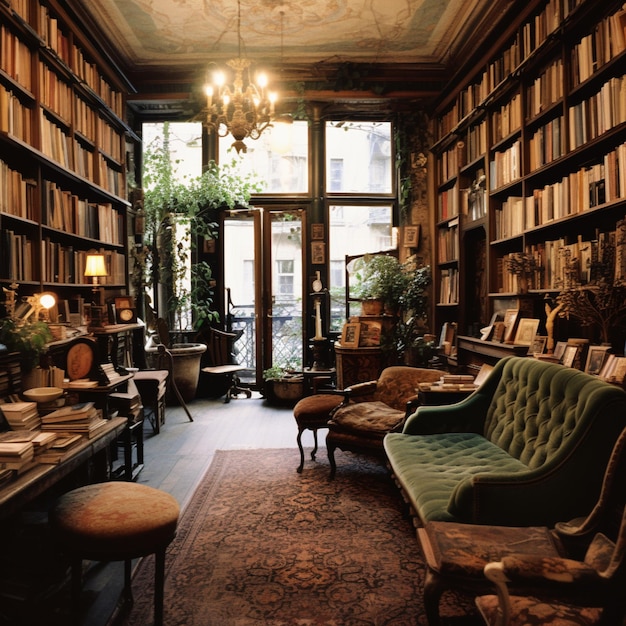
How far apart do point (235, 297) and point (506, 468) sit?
198 inches

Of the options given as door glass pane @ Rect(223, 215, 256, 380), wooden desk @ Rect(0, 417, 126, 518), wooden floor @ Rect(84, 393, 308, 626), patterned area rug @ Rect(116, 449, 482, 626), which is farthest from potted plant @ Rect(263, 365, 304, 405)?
wooden desk @ Rect(0, 417, 126, 518)

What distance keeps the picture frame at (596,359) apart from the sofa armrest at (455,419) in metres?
0.70

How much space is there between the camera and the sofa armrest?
3.34m

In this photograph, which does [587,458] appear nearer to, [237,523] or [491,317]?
[237,523]

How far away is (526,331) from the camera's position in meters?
3.69

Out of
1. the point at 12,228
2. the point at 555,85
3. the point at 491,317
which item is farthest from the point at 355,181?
the point at 12,228

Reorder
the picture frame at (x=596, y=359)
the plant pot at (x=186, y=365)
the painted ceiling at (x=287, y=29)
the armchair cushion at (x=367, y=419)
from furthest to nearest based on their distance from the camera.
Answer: the plant pot at (x=186, y=365) → the painted ceiling at (x=287, y=29) → the armchair cushion at (x=367, y=419) → the picture frame at (x=596, y=359)

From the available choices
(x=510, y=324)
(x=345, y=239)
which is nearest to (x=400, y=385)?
(x=510, y=324)

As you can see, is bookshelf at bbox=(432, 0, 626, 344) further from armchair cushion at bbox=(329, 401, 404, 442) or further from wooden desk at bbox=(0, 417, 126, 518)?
wooden desk at bbox=(0, 417, 126, 518)

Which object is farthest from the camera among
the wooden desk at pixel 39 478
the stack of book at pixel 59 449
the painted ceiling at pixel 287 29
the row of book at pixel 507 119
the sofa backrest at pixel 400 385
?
the painted ceiling at pixel 287 29

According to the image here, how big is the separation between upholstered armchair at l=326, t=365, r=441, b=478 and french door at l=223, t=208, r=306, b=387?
2740 millimetres

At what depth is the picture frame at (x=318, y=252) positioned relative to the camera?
6965 millimetres

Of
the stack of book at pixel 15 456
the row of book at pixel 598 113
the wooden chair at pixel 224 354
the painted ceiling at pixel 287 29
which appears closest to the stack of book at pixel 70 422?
the stack of book at pixel 15 456

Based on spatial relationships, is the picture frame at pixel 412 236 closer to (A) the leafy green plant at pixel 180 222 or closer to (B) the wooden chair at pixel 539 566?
(A) the leafy green plant at pixel 180 222
